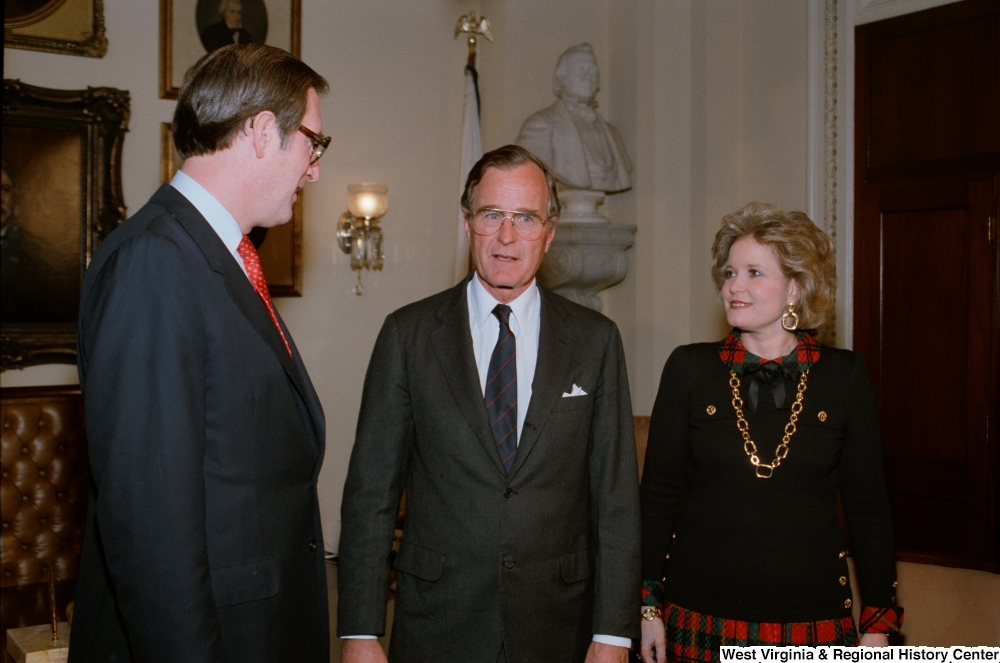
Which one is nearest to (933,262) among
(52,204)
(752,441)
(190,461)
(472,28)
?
(472,28)

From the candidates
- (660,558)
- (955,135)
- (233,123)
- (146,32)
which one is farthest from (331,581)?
(955,135)

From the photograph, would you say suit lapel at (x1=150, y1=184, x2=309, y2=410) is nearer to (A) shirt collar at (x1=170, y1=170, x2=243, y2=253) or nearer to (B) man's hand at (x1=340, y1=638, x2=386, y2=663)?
(A) shirt collar at (x1=170, y1=170, x2=243, y2=253)

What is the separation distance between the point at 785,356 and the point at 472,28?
12.0 feet

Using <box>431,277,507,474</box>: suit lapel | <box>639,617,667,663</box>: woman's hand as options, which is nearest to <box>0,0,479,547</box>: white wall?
<box>639,617,667,663</box>: woman's hand

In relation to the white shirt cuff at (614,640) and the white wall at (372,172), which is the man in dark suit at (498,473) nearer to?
the white shirt cuff at (614,640)

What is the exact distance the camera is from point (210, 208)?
1538 mm

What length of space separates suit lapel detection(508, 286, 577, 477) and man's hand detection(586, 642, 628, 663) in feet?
1.37

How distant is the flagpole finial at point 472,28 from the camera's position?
5328 mm

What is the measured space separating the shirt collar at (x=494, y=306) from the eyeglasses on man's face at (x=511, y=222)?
0.12 metres

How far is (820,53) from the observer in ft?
16.6

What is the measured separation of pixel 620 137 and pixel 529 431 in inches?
154

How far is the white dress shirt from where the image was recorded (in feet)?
5.03

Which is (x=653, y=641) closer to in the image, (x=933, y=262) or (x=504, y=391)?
(x=504, y=391)

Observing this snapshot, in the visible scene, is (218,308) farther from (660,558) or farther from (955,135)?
(955,135)
